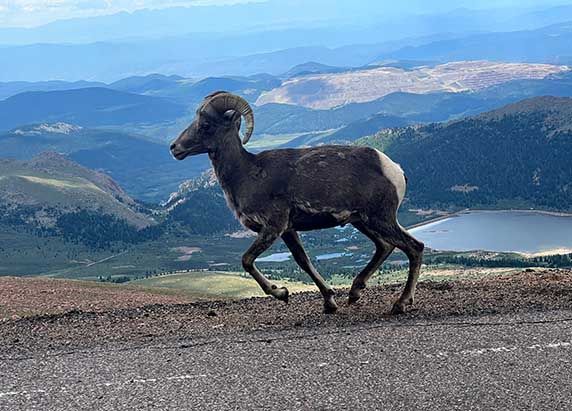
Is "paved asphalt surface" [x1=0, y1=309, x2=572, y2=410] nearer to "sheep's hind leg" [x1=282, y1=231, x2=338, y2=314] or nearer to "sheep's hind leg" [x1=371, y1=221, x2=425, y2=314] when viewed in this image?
"sheep's hind leg" [x1=371, y1=221, x2=425, y2=314]

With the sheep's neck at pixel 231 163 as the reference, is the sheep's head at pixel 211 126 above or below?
above

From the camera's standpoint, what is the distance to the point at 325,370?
420 inches

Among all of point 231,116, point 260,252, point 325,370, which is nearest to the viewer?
point 325,370

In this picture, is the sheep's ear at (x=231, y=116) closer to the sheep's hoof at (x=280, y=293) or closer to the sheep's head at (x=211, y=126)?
A: the sheep's head at (x=211, y=126)

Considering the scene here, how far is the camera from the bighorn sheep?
1400 centimetres

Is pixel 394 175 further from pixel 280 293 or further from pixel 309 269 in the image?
pixel 280 293

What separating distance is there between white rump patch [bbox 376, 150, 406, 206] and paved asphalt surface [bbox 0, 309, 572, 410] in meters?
2.49

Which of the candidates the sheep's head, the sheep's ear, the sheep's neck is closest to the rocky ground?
the sheep's neck

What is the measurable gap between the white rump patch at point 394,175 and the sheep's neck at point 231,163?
2.56 meters

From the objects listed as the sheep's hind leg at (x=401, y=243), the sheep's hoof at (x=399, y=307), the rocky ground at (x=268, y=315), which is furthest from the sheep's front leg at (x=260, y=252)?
the sheep's hoof at (x=399, y=307)

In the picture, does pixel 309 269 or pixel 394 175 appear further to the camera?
pixel 309 269

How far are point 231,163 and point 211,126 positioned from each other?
911 mm

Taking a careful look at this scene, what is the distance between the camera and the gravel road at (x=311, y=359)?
384 inches

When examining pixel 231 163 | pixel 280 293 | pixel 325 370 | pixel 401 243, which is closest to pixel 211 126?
pixel 231 163
